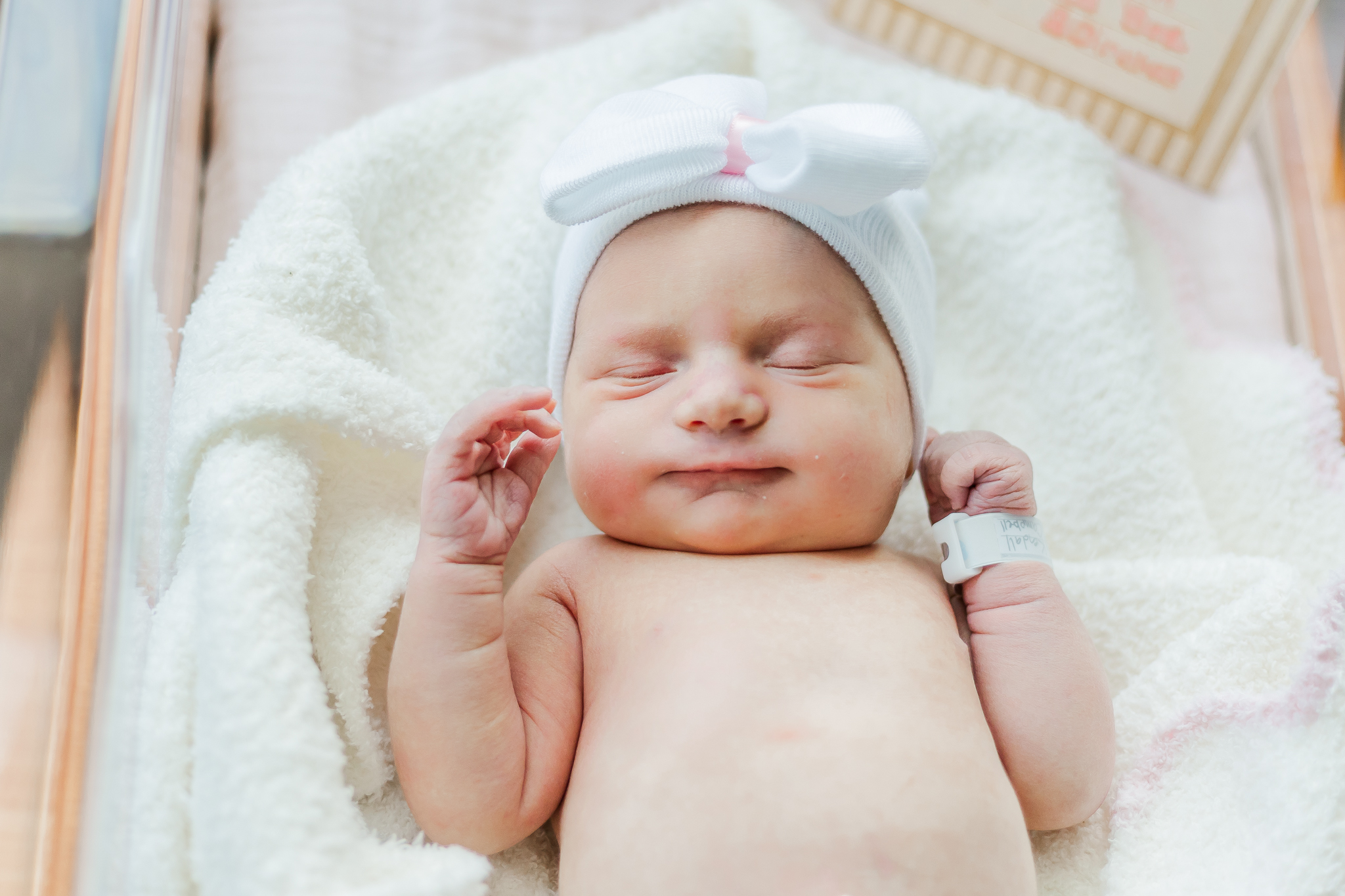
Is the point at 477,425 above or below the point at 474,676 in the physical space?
above

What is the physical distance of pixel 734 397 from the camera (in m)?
0.93

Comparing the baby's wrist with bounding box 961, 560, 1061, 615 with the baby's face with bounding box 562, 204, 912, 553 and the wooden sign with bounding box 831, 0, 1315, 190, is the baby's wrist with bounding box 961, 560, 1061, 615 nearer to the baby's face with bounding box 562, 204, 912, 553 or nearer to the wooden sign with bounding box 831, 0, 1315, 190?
the baby's face with bounding box 562, 204, 912, 553

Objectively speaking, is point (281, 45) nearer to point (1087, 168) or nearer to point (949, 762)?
point (1087, 168)

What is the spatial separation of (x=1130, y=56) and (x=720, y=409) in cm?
98

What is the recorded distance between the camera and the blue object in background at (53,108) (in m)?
0.90

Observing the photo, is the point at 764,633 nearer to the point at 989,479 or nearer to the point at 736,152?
the point at 989,479

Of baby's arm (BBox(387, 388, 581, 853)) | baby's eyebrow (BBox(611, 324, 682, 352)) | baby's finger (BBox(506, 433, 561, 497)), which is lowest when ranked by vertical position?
baby's arm (BBox(387, 388, 581, 853))

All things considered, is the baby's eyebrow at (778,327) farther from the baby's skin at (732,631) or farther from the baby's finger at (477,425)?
the baby's finger at (477,425)

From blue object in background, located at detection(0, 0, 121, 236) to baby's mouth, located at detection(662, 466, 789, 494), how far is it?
0.57m

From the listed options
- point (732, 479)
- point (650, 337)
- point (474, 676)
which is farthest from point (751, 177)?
point (474, 676)

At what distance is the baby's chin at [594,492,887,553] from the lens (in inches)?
37.9

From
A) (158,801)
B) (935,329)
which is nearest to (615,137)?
(935,329)

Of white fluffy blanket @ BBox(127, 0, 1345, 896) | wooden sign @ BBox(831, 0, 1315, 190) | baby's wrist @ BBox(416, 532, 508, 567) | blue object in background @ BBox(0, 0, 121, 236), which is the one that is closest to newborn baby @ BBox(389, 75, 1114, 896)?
baby's wrist @ BBox(416, 532, 508, 567)

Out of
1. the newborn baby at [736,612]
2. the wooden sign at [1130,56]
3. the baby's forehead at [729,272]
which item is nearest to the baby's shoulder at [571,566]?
the newborn baby at [736,612]
